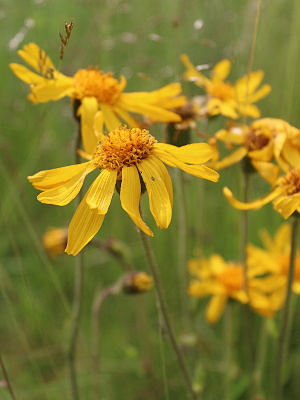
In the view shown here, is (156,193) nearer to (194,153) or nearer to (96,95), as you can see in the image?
(194,153)

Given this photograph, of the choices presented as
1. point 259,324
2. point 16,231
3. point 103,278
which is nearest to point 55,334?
point 103,278

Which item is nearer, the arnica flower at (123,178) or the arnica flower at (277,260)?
the arnica flower at (123,178)

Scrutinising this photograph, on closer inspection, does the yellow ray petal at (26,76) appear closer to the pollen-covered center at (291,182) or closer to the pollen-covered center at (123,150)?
the pollen-covered center at (123,150)

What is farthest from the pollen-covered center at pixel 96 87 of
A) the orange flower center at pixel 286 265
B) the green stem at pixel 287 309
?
the orange flower center at pixel 286 265

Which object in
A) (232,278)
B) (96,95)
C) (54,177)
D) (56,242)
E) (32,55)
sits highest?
(32,55)

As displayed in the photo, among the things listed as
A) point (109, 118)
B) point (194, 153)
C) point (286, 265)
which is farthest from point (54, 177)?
point (286, 265)

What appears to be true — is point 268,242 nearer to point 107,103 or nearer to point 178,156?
point 107,103
